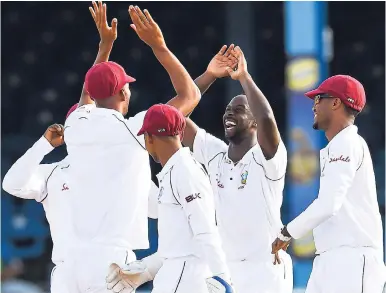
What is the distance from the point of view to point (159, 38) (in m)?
5.06

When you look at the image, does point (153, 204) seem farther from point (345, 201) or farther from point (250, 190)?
point (345, 201)

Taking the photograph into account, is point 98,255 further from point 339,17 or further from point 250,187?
point 339,17

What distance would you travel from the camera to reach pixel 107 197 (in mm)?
4746

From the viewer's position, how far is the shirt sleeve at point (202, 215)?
4172 millimetres

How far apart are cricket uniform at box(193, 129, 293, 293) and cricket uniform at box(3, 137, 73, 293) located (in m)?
0.84

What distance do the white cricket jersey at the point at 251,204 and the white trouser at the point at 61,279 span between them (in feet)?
2.81

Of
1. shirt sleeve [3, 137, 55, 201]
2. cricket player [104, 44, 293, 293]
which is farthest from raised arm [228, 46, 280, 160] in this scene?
shirt sleeve [3, 137, 55, 201]

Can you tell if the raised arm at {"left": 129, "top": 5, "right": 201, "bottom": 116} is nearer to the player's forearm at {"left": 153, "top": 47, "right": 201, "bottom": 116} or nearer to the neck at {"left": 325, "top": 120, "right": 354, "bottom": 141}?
the player's forearm at {"left": 153, "top": 47, "right": 201, "bottom": 116}

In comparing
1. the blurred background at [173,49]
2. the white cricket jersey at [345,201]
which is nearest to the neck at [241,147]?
the white cricket jersey at [345,201]

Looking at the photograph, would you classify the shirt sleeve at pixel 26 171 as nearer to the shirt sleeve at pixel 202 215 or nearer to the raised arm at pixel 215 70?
the raised arm at pixel 215 70

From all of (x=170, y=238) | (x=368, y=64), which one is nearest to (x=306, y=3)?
(x=368, y=64)

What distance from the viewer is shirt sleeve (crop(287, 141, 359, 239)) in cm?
463

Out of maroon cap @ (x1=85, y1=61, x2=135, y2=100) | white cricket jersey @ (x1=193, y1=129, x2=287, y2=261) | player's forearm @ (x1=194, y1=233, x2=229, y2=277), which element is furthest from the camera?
white cricket jersey @ (x1=193, y1=129, x2=287, y2=261)

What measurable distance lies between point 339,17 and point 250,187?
12.3 metres
